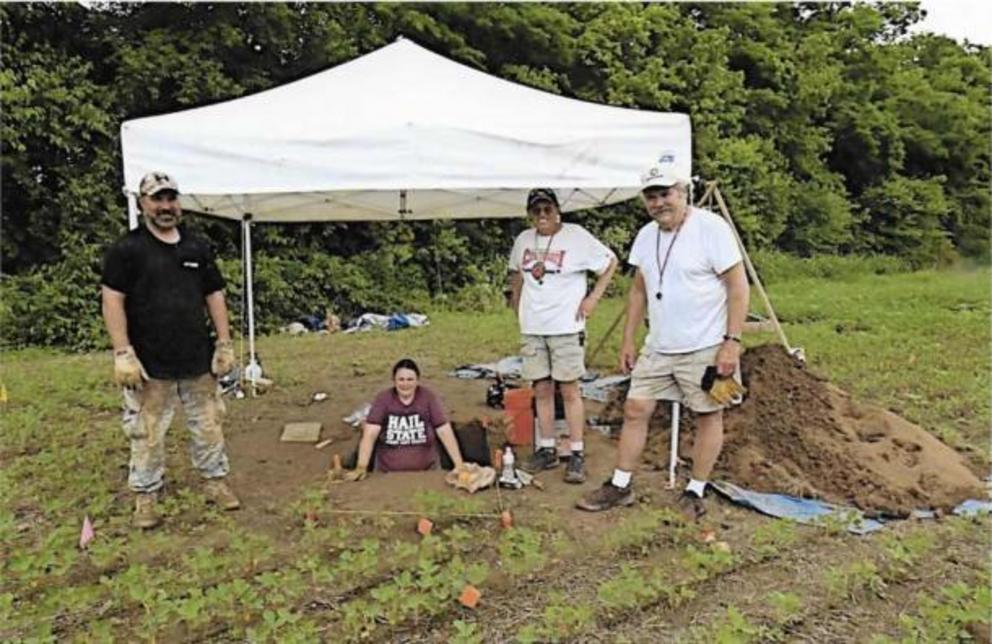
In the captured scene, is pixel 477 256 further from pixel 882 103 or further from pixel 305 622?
pixel 882 103

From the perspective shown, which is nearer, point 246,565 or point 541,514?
point 246,565

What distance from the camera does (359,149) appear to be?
3.96 m

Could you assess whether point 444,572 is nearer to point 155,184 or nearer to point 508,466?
point 508,466

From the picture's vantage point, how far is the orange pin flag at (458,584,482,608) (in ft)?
9.96

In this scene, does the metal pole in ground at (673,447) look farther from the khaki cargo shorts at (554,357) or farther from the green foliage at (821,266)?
the green foliage at (821,266)

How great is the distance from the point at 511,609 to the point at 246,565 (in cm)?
112

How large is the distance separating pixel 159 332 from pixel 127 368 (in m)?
0.23

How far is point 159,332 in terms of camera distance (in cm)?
379

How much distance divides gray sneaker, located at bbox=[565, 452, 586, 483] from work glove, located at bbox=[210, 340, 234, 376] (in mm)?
1812

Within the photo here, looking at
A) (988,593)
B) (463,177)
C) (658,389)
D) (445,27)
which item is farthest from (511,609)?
(445,27)

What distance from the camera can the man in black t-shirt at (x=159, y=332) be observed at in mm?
3709

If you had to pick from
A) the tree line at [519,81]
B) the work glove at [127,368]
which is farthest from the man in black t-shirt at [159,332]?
the tree line at [519,81]

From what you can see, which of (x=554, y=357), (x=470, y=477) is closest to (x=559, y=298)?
(x=554, y=357)

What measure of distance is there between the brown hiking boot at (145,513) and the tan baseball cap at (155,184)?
138 cm
